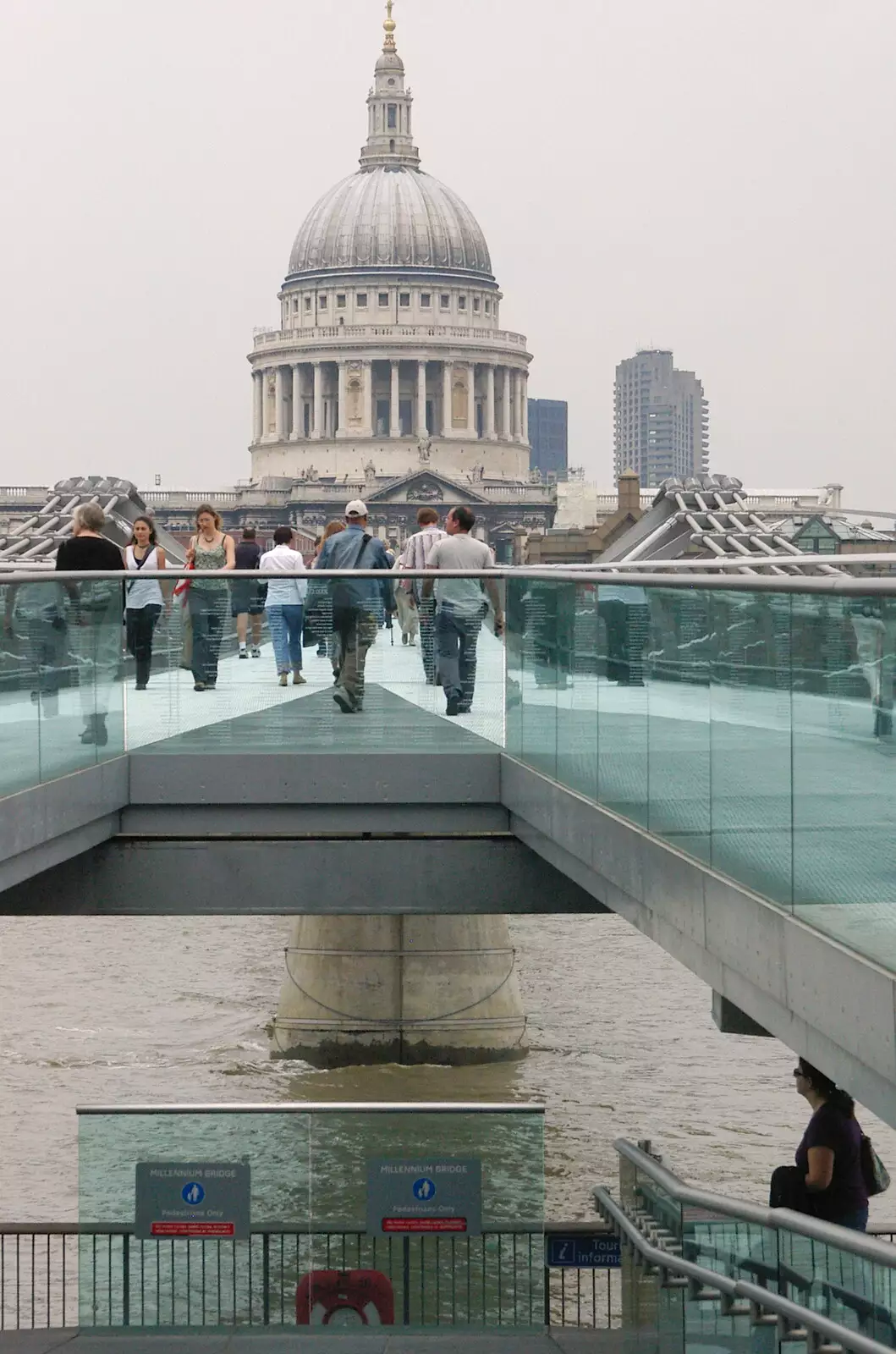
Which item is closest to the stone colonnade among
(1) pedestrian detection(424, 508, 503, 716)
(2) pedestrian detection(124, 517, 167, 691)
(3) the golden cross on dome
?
(3) the golden cross on dome

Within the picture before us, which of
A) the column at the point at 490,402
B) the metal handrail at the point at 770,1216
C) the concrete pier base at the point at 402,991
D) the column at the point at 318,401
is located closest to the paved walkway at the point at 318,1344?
the metal handrail at the point at 770,1216

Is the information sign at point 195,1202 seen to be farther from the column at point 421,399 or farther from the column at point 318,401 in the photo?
the column at point 318,401

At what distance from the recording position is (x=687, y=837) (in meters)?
9.86

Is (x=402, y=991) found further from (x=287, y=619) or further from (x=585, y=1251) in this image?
(x=585, y=1251)

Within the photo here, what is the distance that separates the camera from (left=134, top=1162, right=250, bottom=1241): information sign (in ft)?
42.9

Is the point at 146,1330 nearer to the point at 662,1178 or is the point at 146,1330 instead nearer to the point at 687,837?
the point at 662,1178

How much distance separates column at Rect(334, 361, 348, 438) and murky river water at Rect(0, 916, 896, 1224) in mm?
121761

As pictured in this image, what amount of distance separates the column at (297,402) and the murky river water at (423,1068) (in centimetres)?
12360

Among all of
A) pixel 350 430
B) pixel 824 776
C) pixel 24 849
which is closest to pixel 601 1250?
pixel 24 849

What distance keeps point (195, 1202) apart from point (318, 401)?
154221 mm

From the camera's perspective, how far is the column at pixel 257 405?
169988 millimetres

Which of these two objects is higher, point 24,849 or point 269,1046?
point 24,849

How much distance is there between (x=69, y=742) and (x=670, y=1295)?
4.57 metres

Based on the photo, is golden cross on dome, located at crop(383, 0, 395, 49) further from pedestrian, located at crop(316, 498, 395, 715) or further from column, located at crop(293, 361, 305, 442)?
pedestrian, located at crop(316, 498, 395, 715)
